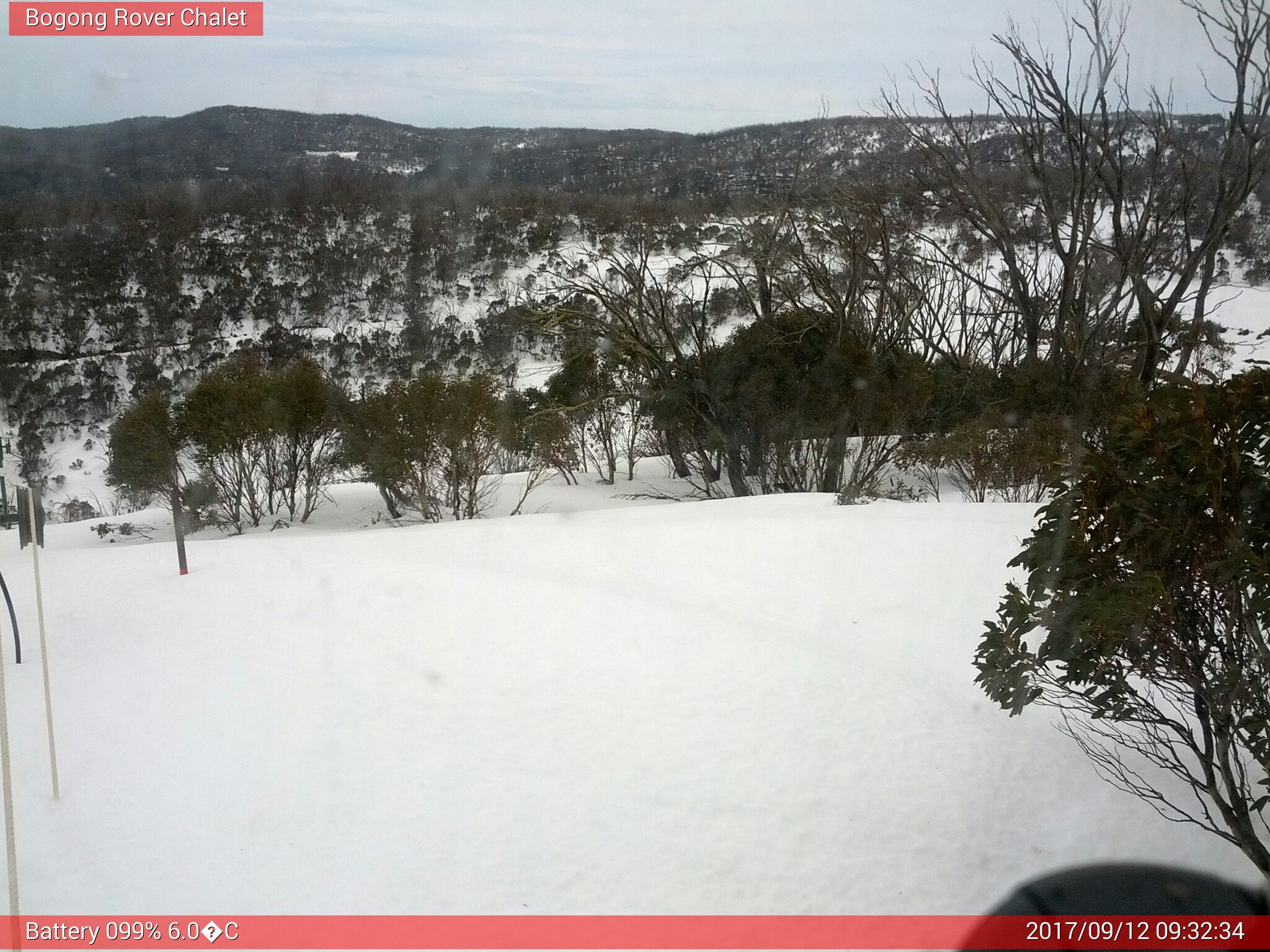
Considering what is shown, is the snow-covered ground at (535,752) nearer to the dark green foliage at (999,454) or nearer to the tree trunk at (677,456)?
the dark green foliage at (999,454)

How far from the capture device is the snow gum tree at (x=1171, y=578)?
7.05 feet

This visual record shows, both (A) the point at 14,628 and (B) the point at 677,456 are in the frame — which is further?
(B) the point at 677,456

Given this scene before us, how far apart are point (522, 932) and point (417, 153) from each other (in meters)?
22.8

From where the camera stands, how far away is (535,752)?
3.26 metres

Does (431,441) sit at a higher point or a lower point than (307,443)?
higher

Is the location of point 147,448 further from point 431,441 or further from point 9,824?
point 9,824

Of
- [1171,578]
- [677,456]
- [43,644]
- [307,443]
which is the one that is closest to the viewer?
[1171,578]

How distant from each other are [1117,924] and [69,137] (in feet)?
49.5

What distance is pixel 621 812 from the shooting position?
9.54ft

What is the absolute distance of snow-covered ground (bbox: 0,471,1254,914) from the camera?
101 inches

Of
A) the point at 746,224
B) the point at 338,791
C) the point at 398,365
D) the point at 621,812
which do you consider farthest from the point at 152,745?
the point at 398,365

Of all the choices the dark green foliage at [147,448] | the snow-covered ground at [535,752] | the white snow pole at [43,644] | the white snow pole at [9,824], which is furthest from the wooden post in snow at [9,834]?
the dark green foliage at [147,448]

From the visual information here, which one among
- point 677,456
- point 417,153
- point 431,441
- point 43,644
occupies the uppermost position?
point 417,153

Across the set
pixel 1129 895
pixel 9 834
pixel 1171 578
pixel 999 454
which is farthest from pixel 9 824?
pixel 999 454
